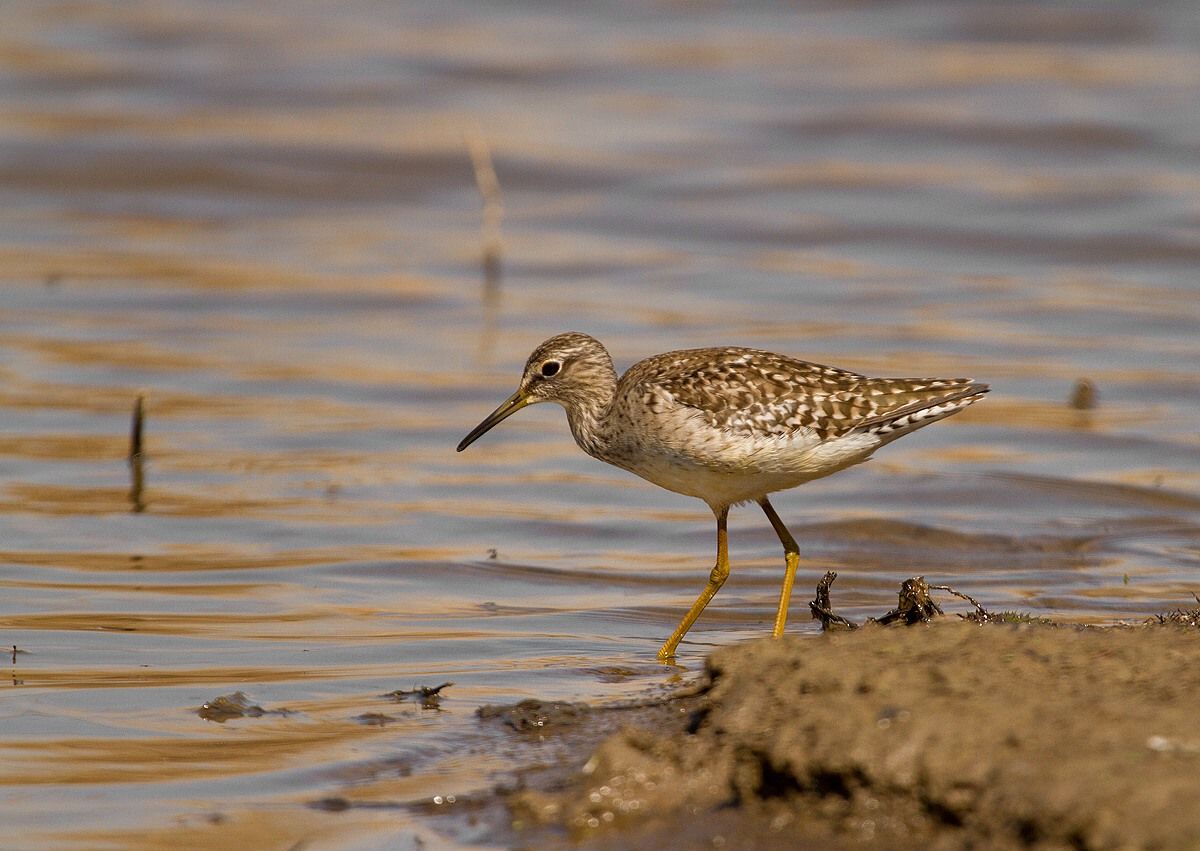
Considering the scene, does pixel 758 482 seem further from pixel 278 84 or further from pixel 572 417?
pixel 278 84

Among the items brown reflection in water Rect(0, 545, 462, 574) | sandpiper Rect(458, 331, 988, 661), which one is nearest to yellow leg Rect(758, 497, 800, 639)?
sandpiper Rect(458, 331, 988, 661)

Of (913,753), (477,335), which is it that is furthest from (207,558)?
(477,335)

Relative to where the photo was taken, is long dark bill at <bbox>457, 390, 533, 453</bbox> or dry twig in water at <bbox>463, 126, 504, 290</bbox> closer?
long dark bill at <bbox>457, 390, 533, 453</bbox>

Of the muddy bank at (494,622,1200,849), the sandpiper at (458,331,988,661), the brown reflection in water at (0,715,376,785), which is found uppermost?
the sandpiper at (458,331,988,661)

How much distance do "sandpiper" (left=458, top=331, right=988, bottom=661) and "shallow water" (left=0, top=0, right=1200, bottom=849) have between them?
0.71 meters

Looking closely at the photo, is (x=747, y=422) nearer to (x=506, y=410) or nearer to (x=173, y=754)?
(x=506, y=410)

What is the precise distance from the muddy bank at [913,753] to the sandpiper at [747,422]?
2.04 metres

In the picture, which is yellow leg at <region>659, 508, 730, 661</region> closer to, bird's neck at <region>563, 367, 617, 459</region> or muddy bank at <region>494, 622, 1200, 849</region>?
bird's neck at <region>563, 367, 617, 459</region>

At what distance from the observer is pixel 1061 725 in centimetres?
485

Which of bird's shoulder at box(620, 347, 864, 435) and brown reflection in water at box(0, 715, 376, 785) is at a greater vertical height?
bird's shoulder at box(620, 347, 864, 435)

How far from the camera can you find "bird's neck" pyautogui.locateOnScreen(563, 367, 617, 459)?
27.0 ft

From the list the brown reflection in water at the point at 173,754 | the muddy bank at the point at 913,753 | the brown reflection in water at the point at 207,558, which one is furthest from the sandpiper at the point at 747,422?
the muddy bank at the point at 913,753

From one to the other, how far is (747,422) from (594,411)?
915 millimetres

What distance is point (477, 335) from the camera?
45.7 ft
